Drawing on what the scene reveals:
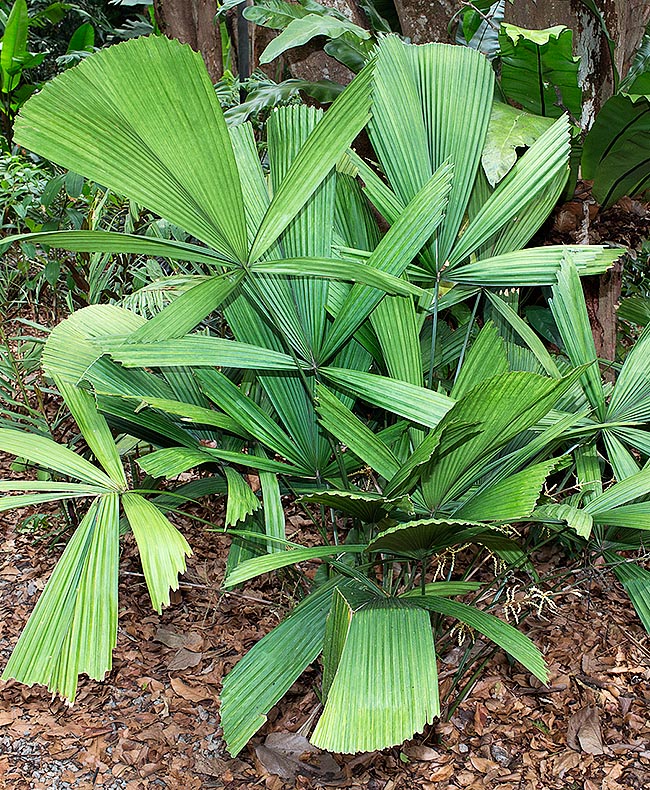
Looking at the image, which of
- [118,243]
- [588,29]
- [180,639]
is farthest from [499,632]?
[588,29]

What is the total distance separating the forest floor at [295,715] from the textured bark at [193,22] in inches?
96.0

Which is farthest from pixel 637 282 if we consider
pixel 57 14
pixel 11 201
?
pixel 57 14

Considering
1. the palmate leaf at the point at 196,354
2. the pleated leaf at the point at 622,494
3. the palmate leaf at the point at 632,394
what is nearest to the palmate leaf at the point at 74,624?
the palmate leaf at the point at 196,354

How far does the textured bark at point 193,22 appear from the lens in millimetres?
3488

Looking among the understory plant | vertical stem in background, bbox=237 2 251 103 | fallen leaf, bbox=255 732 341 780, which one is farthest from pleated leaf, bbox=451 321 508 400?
vertical stem in background, bbox=237 2 251 103

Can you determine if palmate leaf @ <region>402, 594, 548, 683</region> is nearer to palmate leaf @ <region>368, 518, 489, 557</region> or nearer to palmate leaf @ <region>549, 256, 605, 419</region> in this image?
palmate leaf @ <region>368, 518, 489, 557</region>

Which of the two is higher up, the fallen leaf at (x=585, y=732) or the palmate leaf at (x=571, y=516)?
the palmate leaf at (x=571, y=516)

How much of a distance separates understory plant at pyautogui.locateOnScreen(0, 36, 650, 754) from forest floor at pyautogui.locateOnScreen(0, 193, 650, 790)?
341 millimetres

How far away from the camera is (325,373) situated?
1184 millimetres

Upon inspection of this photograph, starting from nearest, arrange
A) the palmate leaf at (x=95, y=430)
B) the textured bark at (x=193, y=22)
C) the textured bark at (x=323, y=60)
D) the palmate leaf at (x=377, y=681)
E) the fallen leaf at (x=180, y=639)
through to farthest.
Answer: the palmate leaf at (x=377, y=681), the palmate leaf at (x=95, y=430), the fallen leaf at (x=180, y=639), the textured bark at (x=323, y=60), the textured bark at (x=193, y=22)

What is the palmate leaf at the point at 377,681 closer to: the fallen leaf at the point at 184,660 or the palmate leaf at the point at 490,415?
the palmate leaf at the point at 490,415

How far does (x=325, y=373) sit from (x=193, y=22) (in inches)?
118

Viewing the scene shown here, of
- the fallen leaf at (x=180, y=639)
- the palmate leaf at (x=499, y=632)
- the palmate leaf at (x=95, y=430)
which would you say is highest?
the palmate leaf at (x=95, y=430)

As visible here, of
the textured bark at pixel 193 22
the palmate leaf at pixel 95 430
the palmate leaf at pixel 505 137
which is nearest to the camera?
the palmate leaf at pixel 95 430
